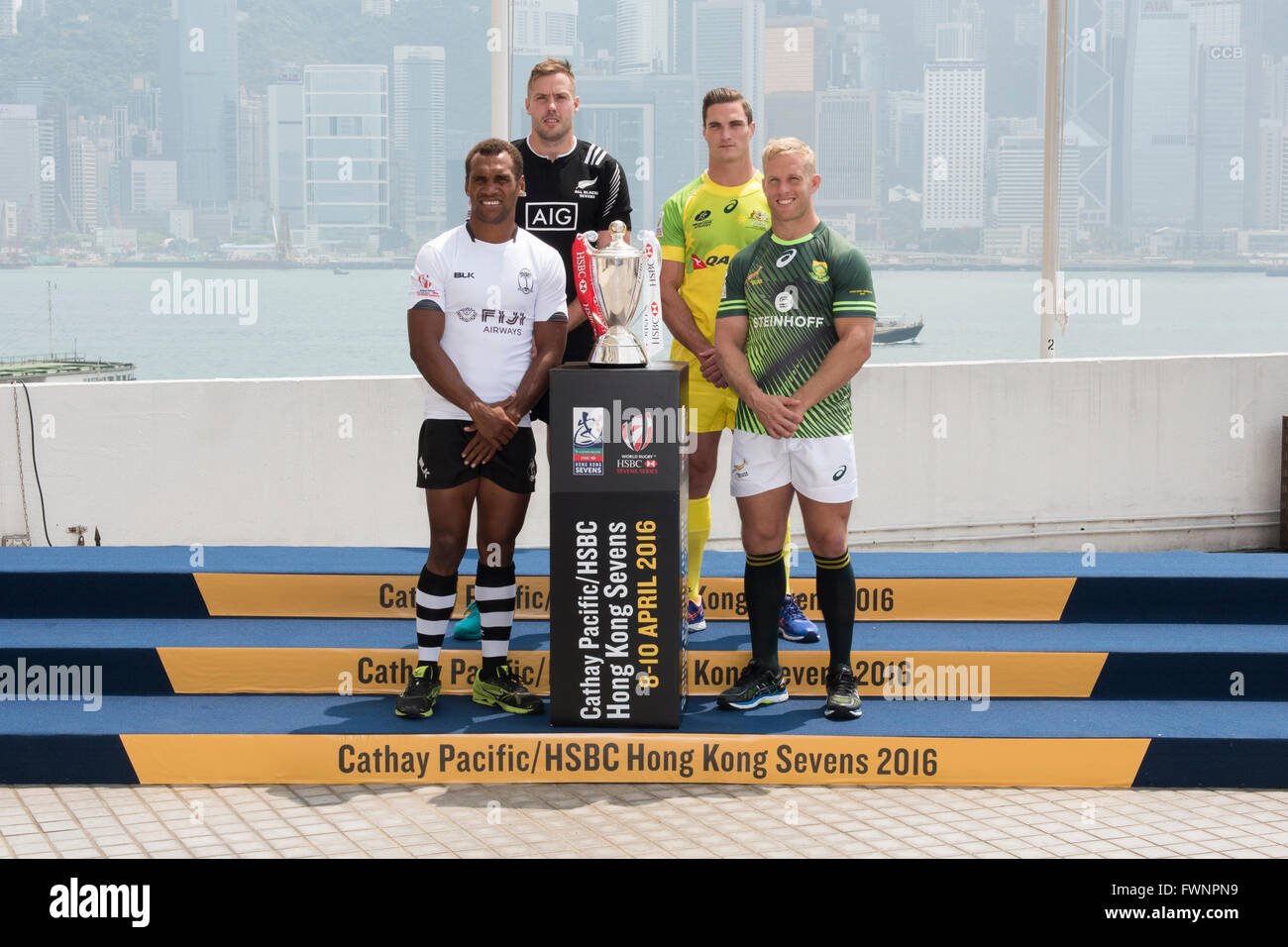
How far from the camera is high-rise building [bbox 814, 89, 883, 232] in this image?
57844 millimetres

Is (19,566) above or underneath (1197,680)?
above

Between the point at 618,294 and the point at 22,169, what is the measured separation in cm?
10358

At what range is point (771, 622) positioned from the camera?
423 centimetres

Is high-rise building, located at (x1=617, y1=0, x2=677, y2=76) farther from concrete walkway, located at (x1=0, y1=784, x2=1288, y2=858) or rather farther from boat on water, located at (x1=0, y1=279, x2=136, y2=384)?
concrete walkway, located at (x1=0, y1=784, x2=1288, y2=858)

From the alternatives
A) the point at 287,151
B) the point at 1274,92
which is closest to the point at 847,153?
the point at 1274,92

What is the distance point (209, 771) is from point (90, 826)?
17.6 inches

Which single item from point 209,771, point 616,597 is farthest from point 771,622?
point 209,771

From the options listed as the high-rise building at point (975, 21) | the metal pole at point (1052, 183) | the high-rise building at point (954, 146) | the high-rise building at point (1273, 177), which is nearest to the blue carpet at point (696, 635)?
the metal pole at point (1052, 183)

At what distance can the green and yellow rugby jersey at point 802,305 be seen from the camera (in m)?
4.08

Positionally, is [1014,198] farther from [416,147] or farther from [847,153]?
[416,147]

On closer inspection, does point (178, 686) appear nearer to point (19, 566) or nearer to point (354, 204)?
point (19, 566)

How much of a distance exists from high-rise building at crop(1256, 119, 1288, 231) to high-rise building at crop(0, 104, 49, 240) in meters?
89.2

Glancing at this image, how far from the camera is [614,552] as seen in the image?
4.03 m

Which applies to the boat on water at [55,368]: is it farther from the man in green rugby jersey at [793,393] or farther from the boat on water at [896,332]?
the boat on water at [896,332]
